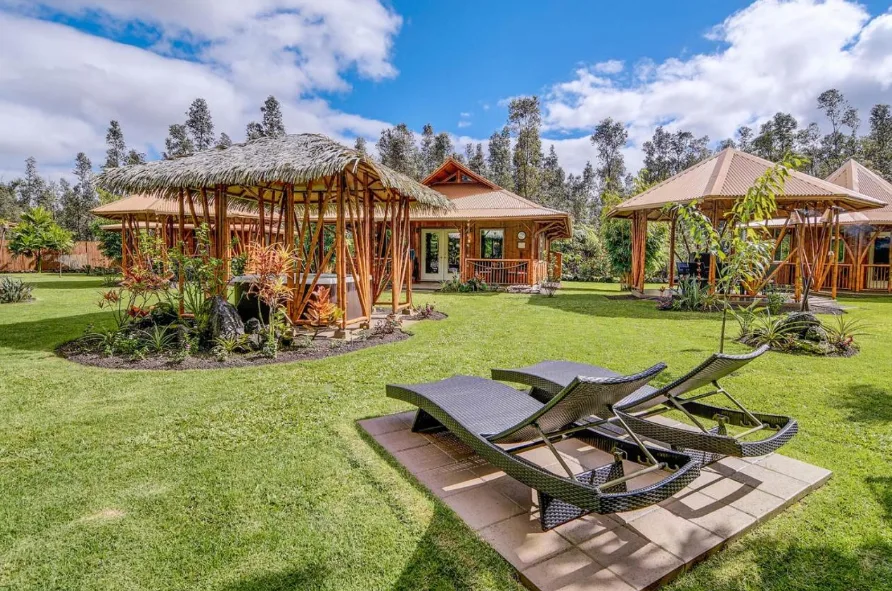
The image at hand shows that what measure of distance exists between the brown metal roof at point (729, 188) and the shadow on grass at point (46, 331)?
494 inches

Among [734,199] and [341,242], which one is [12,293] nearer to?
[341,242]

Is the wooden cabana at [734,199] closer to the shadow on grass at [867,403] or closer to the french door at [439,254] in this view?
the shadow on grass at [867,403]

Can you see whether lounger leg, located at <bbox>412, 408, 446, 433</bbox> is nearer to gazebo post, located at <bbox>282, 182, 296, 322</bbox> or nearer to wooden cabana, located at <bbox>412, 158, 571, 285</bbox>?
gazebo post, located at <bbox>282, 182, 296, 322</bbox>

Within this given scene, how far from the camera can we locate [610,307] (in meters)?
12.2

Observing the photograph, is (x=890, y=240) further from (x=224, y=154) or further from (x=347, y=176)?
(x=224, y=154)

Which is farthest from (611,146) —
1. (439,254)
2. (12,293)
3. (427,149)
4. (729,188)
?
(12,293)

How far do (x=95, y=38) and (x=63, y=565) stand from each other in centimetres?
1304

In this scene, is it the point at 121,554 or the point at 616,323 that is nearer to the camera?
the point at 121,554

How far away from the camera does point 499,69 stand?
17.0 m

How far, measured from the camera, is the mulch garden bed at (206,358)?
5.88m

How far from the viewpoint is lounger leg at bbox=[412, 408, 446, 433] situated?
3.71 m

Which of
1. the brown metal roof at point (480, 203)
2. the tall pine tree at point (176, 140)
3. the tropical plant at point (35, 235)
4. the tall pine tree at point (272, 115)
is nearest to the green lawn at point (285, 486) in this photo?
the brown metal roof at point (480, 203)

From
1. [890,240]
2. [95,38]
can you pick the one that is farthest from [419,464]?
[890,240]

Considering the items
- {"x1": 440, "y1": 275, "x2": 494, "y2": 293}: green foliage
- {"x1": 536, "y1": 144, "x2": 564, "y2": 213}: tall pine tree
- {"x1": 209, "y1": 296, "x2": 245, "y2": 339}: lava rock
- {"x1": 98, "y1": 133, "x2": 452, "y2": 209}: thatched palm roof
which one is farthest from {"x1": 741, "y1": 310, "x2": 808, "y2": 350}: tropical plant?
{"x1": 536, "y1": 144, "x2": 564, "y2": 213}: tall pine tree
